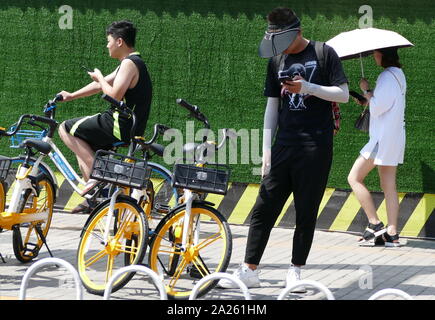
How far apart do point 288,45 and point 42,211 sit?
2556 millimetres

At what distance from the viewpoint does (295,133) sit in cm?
709

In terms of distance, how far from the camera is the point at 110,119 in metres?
8.45

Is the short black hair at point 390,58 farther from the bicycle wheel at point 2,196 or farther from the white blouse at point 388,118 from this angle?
the bicycle wheel at point 2,196

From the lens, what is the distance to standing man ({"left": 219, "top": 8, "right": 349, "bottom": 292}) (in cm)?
705

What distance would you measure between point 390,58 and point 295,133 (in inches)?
104

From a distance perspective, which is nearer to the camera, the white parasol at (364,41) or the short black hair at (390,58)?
the white parasol at (364,41)

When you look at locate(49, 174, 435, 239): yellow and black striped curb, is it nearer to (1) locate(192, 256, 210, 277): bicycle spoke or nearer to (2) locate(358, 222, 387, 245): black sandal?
(2) locate(358, 222, 387, 245): black sandal

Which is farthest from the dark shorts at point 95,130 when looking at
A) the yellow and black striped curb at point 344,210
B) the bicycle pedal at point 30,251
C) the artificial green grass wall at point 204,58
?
the yellow and black striped curb at point 344,210

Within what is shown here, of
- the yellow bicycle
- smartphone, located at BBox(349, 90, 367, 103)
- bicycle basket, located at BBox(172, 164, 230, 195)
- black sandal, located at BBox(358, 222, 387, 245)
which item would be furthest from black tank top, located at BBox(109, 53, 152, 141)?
black sandal, located at BBox(358, 222, 387, 245)

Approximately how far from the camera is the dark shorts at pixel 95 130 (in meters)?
8.47

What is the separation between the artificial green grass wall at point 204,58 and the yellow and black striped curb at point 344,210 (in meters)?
0.10

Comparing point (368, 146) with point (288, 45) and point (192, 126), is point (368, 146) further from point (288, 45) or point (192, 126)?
point (288, 45)

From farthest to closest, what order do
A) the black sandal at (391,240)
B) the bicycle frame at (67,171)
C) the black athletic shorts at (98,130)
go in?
the black sandal at (391,240)
the bicycle frame at (67,171)
the black athletic shorts at (98,130)
